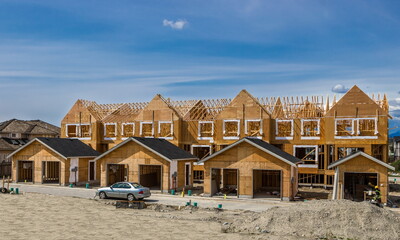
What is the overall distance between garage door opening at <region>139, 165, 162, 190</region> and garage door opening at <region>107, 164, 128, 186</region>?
177 centimetres

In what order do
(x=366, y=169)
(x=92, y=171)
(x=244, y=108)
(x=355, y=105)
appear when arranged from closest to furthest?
1. (x=366, y=169)
2. (x=355, y=105)
3. (x=92, y=171)
4. (x=244, y=108)

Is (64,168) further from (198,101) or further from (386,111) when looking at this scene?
(386,111)

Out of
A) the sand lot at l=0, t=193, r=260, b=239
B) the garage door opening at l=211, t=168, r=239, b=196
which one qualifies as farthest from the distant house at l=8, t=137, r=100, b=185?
the garage door opening at l=211, t=168, r=239, b=196

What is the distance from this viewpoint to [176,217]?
89.9ft

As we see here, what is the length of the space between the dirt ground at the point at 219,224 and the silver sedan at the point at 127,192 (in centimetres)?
474

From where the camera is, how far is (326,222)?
23.0m

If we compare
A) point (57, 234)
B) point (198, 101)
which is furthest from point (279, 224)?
point (198, 101)

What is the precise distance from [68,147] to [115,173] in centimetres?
633

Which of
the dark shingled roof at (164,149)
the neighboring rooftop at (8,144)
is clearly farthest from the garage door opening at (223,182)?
the neighboring rooftop at (8,144)

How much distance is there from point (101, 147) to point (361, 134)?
3469 centimetres

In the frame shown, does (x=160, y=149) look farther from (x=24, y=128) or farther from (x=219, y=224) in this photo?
(x=24, y=128)

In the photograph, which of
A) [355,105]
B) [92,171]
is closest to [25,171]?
[92,171]

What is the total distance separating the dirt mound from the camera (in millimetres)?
22078

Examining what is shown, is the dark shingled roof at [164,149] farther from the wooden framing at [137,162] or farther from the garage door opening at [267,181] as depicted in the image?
the garage door opening at [267,181]
